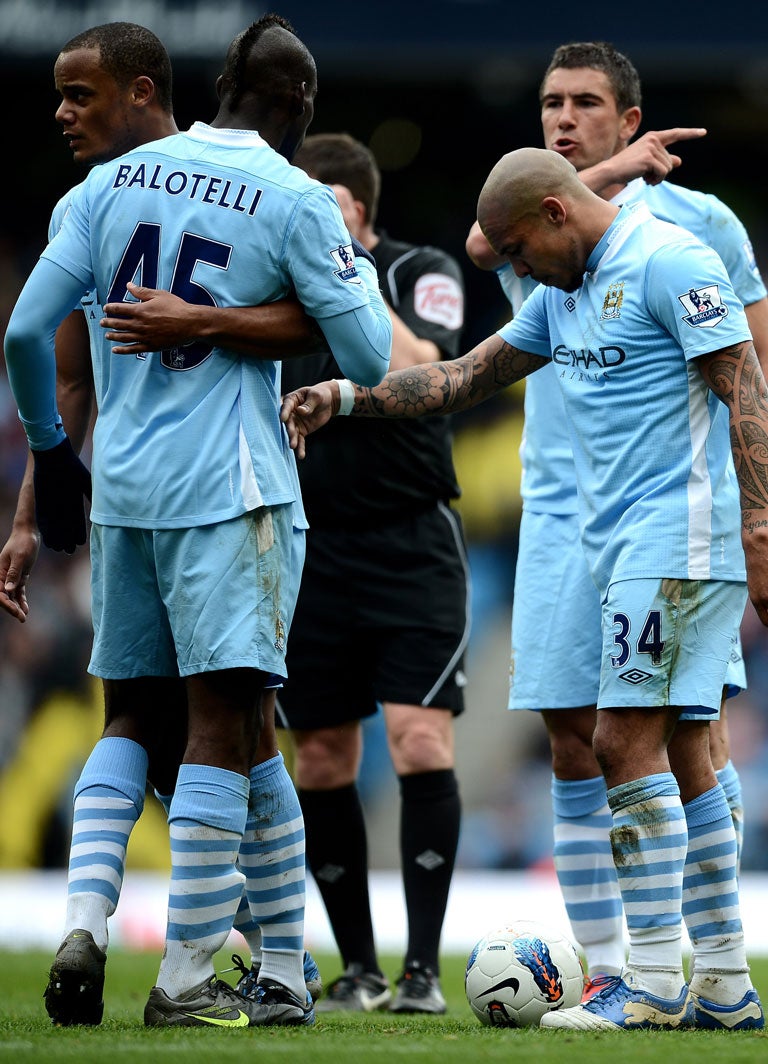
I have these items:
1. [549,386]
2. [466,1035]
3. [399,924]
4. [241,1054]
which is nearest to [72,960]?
[241,1054]

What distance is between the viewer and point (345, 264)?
3.51 metres

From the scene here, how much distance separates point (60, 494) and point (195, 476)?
1.53ft

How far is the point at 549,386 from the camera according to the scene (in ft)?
15.0

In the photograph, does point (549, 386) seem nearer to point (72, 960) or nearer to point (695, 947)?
point (695, 947)

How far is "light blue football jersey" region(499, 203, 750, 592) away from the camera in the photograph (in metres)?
3.47

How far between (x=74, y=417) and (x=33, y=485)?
0.75 feet

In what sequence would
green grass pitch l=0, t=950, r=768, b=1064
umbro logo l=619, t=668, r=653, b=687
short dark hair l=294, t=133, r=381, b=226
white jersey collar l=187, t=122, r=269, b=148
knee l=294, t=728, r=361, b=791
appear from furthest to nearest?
short dark hair l=294, t=133, r=381, b=226 → knee l=294, t=728, r=361, b=791 → white jersey collar l=187, t=122, r=269, b=148 → umbro logo l=619, t=668, r=653, b=687 → green grass pitch l=0, t=950, r=768, b=1064

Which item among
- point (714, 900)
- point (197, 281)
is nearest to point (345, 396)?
point (197, 281)

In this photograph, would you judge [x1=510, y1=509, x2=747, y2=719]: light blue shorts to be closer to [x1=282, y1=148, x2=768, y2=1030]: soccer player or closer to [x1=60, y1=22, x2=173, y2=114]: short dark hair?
[x1=282, y1=148, x2=768, y2=1030]: soccer player

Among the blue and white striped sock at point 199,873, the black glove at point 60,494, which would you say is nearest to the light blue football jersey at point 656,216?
the black glove at point 60,494

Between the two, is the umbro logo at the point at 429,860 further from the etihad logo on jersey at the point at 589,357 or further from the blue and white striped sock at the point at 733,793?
the etihad logo on jersey at the point at 589,357

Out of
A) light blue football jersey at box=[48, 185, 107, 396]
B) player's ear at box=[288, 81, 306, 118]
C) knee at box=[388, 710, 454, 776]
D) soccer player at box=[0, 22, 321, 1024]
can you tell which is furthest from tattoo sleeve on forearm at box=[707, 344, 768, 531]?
knee at box=[388, 710, 454, 776]

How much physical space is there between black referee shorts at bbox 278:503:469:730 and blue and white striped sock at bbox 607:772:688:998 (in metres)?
1.53

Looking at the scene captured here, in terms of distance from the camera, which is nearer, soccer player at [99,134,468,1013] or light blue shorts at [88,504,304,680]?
light blue shorts at [88,504,304,680]
